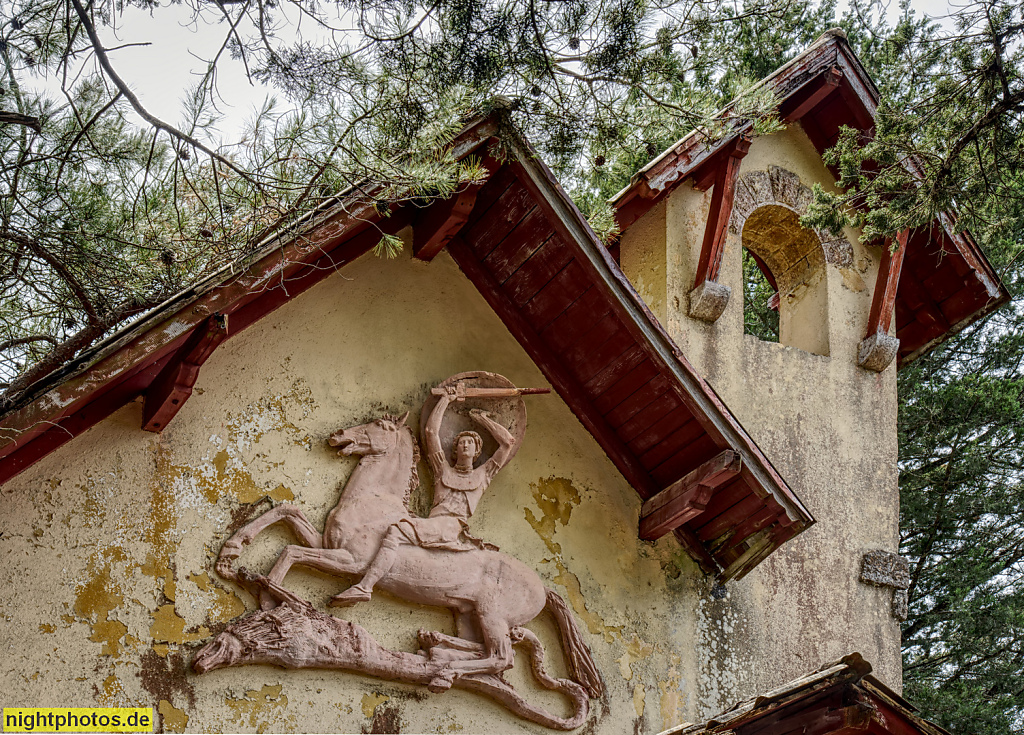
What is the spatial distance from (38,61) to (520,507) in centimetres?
394

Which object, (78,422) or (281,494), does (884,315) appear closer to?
(281,494)

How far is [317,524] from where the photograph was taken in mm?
6695

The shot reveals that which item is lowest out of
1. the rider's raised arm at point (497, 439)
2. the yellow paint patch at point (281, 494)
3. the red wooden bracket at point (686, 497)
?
the red wooden bracket at point (686, 497)

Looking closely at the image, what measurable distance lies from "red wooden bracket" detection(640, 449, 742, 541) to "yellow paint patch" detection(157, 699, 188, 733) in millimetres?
3354

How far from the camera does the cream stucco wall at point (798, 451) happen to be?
7.95 meters

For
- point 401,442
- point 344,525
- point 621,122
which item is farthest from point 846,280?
point 344,525

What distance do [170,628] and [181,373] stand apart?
138 centimetres

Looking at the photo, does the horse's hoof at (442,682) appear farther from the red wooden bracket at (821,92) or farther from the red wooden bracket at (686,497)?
the red wooden bracket at (821,92)

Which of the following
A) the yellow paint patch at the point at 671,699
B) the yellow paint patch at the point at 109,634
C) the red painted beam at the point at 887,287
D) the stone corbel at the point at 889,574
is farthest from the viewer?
the red painted beam at the point at 887,287

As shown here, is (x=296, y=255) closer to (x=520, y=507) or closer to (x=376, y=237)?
(x=376, y=237)

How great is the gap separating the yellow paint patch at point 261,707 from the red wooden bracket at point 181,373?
62.6 inches

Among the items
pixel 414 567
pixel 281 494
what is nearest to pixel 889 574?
pixel 414 567

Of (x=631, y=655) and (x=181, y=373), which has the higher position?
(x=181, y=373)

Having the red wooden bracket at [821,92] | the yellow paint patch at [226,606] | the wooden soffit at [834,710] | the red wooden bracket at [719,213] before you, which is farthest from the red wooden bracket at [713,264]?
the yellow paint patch at [226,606]
